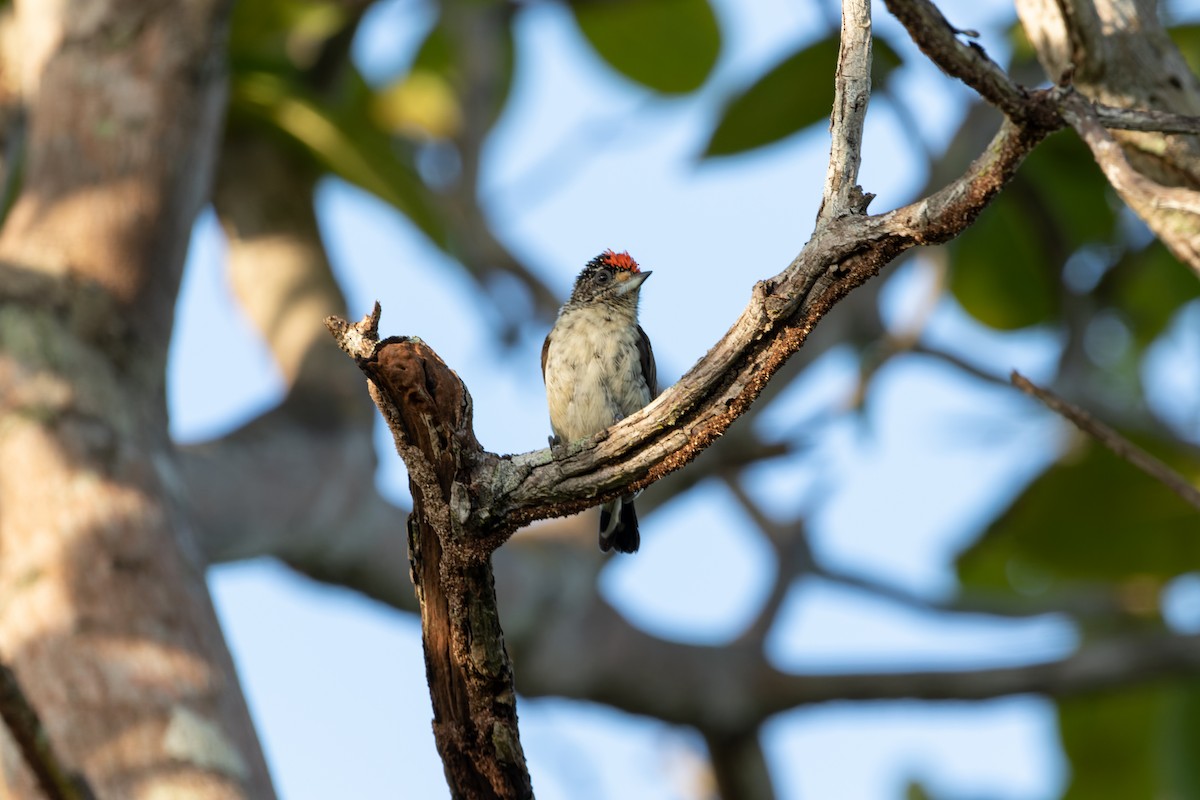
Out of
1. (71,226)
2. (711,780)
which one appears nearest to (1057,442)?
(711,780)

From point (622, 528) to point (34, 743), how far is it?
3.08m

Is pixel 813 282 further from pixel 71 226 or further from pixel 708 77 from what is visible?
pixel 708 77

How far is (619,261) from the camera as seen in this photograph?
259 inches

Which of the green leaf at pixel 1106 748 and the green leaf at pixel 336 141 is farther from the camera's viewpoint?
the green leaf at pixel 1106 748

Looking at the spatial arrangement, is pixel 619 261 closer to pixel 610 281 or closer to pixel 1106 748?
pixel 610 281

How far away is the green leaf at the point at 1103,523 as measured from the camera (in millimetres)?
8016

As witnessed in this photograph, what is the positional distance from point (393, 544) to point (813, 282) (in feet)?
13.7

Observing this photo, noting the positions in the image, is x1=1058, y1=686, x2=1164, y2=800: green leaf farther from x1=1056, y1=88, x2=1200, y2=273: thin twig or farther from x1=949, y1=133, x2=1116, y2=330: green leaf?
x1=1056, y1=88, x2=1200, y2=273: thin twig

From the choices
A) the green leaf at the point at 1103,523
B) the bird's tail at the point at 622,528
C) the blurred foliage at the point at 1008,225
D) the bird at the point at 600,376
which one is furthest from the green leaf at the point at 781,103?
the bird's tail at the point at 622,528

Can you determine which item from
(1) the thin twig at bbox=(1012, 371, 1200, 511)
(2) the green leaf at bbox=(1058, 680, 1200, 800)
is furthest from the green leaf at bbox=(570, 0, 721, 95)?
(1) the thin twig at bbox=(1012, 371, 1200, 511)

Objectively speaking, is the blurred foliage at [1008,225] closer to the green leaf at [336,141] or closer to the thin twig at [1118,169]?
the green leaf at [336,141]

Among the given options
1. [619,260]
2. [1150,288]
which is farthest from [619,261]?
[1150,288]

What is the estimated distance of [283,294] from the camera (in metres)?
7.36

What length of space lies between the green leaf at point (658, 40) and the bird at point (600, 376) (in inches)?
160
